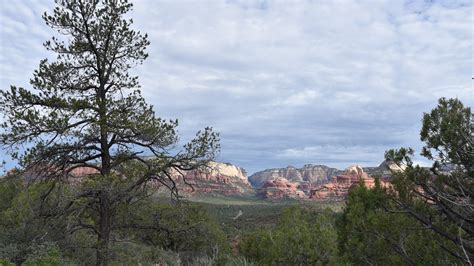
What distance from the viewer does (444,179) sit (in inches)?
391

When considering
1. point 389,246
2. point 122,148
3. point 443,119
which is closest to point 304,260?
point 389,246

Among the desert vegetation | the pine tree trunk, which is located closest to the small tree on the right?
the desert vegetation

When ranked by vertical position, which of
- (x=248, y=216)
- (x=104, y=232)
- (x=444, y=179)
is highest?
(x=444, y=179)

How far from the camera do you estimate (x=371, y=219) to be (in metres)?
11.2

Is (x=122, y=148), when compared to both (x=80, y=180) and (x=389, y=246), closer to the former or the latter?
(x=80, y=180)

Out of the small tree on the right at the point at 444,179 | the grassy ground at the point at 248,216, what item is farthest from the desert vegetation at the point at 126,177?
the grassy ground at the point at 248,216

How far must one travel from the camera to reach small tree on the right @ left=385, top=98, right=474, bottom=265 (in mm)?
9259

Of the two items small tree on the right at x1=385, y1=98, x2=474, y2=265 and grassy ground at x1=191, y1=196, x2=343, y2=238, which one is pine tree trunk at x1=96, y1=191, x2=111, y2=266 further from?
grassy ground at x1=191, y1=196, x2=343, y2=238

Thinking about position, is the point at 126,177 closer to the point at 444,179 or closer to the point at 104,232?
the point at 104,232

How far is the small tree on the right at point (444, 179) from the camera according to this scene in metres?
9.26

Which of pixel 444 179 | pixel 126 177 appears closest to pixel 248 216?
pixel 126 177

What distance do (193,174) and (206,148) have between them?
6.52ft

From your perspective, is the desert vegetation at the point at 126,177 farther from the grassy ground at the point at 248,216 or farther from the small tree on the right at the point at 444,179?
the grassy ground at the point at 248,216

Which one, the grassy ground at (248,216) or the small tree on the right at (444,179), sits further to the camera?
the grassy ground at (248,216)
